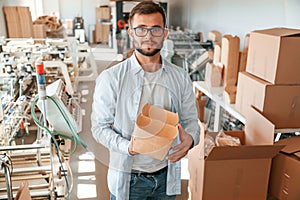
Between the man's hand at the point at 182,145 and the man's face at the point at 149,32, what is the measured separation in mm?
306

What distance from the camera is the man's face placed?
1.04 m

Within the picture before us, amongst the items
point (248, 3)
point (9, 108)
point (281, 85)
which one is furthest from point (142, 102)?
point (248, 3)

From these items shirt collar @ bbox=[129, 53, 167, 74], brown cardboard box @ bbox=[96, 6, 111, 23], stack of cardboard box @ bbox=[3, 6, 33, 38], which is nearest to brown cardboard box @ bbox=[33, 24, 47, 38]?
stack of cardboard box @ bbox=[3, 6, 33, 38]

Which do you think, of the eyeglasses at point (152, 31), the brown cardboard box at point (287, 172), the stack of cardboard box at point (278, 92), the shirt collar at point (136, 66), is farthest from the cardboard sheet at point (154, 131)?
the brown cardboard box at point (287, 172)

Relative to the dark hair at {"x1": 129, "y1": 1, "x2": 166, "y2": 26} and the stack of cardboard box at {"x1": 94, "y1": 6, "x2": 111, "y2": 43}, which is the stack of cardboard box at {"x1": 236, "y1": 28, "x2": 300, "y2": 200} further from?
the stack of cardboard box at {"x1": 94, "y1": 6, "x2": 111, "y2": 43}

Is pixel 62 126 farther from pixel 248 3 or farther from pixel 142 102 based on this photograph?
pixel 248 3

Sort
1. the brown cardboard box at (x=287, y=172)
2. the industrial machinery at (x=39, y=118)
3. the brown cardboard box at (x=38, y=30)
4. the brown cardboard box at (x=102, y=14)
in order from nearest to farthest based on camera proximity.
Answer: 1. the industrial machinery at (x=39, y=118)
2. the brown cardboard box at (x=287, y=172)
3. the brown cardboard box at (x=38, y=30)
4. the brown cardboard box at (x=102, y=14)

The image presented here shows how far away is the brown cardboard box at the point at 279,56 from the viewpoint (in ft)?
5.82

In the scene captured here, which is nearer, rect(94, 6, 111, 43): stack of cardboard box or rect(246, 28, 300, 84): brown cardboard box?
rect(246, 28, 300, 84): brown cardboard box

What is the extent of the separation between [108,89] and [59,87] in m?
0.72

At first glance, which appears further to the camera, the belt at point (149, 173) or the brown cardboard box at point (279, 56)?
the brown cardboard box at point (279, 56)

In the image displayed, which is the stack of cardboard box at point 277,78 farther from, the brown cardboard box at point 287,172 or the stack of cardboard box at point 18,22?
the stack of cardboard box at point 18,22

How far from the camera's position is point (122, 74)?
1.08 metres

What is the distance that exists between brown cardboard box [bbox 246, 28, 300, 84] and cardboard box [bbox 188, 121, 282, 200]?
1.55ft
